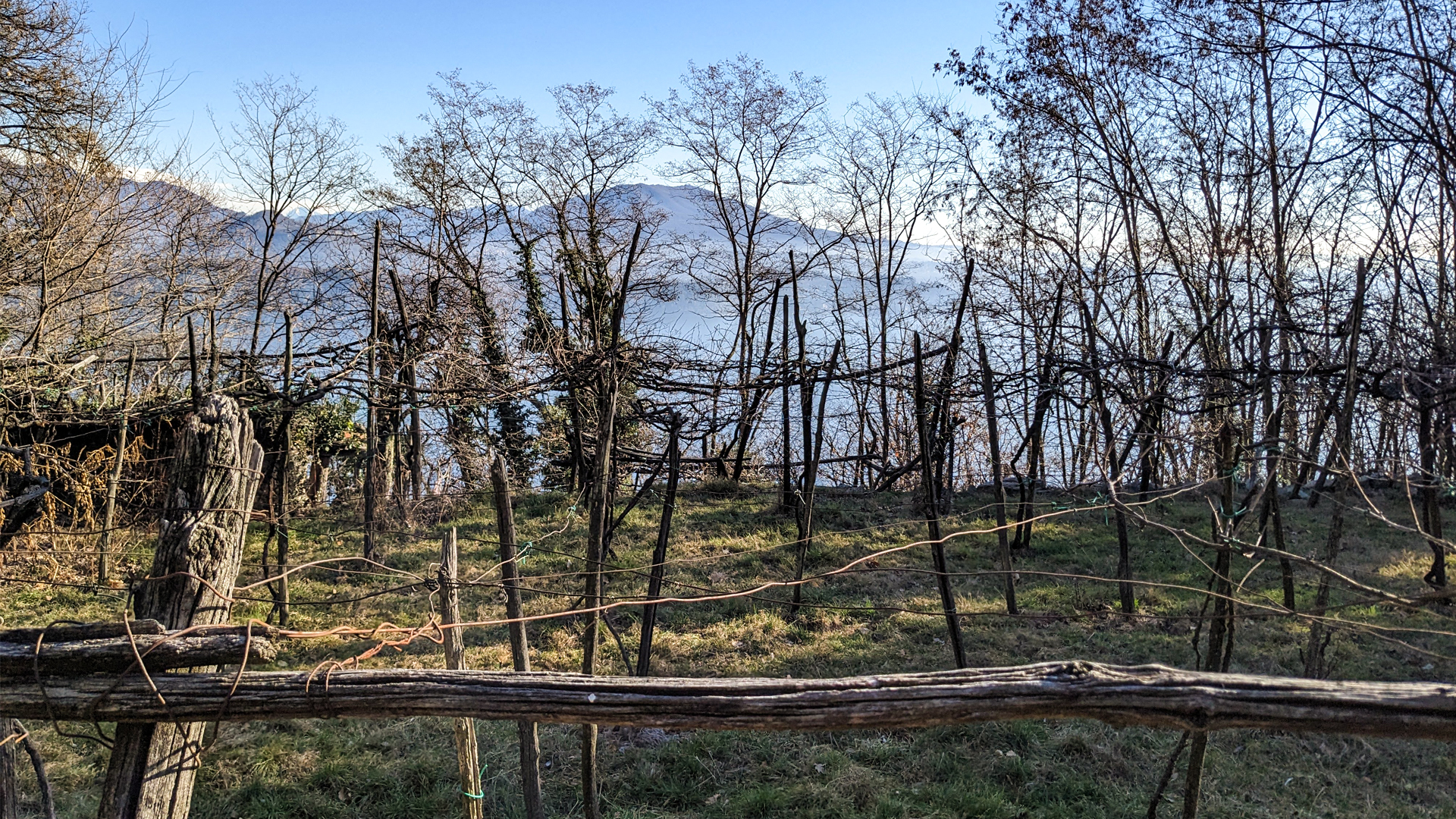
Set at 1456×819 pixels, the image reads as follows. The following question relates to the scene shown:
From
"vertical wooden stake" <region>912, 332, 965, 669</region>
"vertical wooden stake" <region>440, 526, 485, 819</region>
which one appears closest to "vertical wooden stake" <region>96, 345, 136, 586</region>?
"vertical wooden stake" <region>440, 526, 485, 819</region>

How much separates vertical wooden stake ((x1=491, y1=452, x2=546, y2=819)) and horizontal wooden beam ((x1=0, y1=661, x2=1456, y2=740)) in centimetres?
121

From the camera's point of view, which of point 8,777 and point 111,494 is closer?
point 8,777

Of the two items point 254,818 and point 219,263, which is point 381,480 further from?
point 254,818

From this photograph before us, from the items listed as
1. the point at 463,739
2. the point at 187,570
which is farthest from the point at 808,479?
the point at 187,570

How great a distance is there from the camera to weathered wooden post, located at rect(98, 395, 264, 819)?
2.02m

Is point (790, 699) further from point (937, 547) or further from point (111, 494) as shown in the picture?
point (111, 494)

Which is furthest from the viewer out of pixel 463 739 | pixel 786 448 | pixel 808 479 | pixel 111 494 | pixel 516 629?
pixel 786 448

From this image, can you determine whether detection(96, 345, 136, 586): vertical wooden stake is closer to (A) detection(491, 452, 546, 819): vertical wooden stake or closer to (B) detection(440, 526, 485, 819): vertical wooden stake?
(A) detection(491, 452, 546, 819): vertical wooden stake

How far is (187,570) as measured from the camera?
2.14 metres

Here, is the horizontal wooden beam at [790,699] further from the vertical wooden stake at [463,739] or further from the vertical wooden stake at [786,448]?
the vertical wooden stake at [786,448]

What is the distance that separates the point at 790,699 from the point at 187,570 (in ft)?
5.39

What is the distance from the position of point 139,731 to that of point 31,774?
2970 millimetres

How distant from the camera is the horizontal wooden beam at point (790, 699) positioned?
1700mm

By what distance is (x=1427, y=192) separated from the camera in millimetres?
8750
